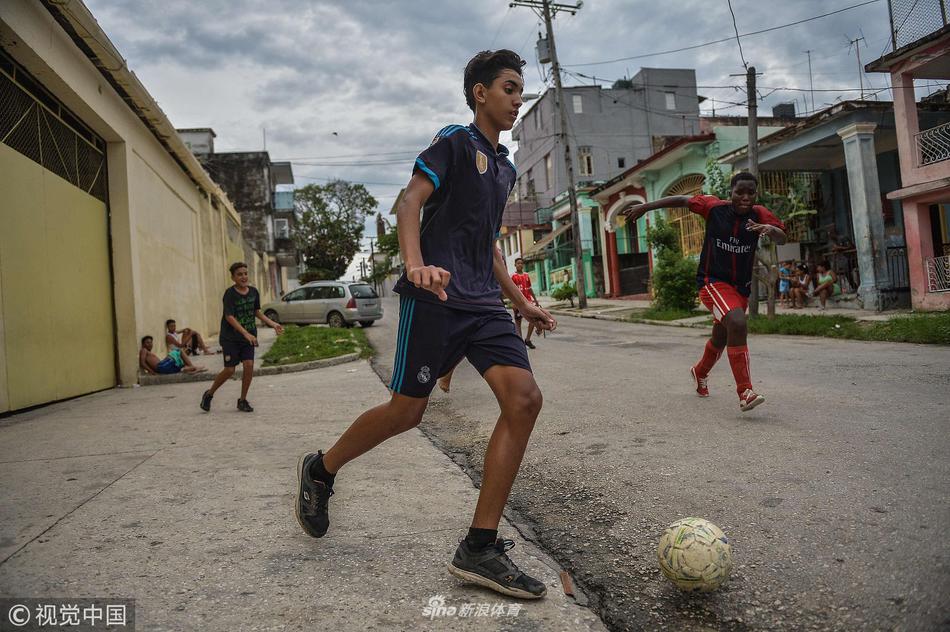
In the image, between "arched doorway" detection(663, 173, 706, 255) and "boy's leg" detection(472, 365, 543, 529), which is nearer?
"boy's leg" detection(472, 365, 543, 529)

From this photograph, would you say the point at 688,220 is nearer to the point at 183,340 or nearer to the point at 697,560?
the point at 183,340

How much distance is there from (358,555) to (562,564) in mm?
784

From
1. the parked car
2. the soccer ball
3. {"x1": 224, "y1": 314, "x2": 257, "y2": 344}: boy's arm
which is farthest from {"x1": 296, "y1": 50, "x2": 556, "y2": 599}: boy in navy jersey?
the parked car

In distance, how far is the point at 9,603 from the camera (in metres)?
2.20

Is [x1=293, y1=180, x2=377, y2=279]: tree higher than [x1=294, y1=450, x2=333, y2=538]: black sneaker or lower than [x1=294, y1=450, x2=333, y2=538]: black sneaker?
higher

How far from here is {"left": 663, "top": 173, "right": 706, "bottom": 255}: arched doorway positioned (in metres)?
22.8

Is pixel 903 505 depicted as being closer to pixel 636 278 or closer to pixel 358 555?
pixel 358 555

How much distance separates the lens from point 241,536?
2865 millimetres

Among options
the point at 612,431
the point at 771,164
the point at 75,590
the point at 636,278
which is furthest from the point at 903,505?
the point at 636,278

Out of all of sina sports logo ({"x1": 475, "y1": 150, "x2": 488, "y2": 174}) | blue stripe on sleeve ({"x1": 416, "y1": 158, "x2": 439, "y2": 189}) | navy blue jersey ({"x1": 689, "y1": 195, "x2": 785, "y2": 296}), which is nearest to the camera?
blue stripe on sleeve ({"x1": 416, "y1": 158, "x2": 439, "y2": 189})

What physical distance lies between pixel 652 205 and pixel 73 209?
293 inches

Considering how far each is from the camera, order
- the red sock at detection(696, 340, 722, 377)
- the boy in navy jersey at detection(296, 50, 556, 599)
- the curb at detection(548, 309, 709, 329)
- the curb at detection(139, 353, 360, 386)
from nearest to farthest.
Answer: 1. the boy in navy jersey at detection(296, 50, 556, 599)
2. the red sock at detection(696, 340, 722, 377)
3. the curb at detection(139, 353, 360, 386)
4. the curb at detection(548, 309, 709, 329)

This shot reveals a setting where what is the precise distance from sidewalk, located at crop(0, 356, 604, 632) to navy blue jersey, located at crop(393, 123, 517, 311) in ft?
3.37

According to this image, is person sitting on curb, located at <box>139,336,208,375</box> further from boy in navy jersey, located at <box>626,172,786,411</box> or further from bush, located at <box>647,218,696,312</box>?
bush, located at <box>647,218,696,312</box>
